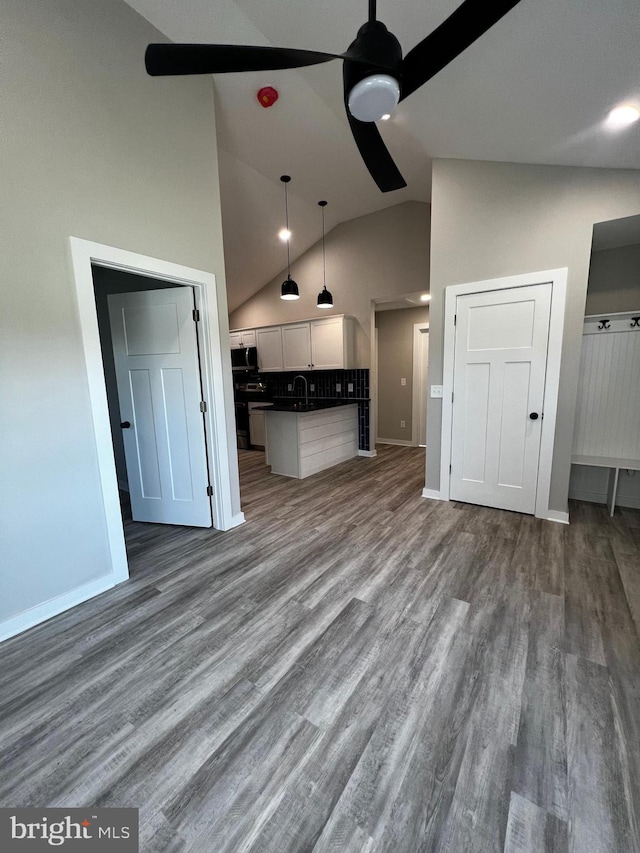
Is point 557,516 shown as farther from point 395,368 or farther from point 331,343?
point 395,368

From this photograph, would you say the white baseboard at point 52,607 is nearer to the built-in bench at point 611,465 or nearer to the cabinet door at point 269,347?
the built-in bench at point 611,465

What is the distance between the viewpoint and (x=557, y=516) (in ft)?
9.87

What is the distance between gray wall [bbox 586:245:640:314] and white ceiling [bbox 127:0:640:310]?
95cm

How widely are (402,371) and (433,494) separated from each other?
309cm

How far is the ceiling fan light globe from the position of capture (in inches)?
48.3

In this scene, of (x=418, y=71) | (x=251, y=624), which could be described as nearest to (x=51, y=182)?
(x=418, y=71)

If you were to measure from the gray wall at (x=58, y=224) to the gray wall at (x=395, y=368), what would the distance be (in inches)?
177

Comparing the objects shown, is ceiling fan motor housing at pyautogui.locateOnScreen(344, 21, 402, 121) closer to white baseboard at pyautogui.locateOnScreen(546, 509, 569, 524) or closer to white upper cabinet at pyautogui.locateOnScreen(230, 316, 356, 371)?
white baseboard at pyautogui.locateOnScreen(546, 509, 569, 524)

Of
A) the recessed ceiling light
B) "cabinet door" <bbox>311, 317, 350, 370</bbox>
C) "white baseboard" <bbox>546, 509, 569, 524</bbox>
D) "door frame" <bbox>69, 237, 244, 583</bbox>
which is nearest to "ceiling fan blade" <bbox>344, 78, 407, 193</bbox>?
the recessed ceiling light

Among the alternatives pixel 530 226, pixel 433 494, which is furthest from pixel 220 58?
pixel 433 494

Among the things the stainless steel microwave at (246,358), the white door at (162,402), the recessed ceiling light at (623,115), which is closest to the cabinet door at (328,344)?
the stainless steel microwave at (246,358)

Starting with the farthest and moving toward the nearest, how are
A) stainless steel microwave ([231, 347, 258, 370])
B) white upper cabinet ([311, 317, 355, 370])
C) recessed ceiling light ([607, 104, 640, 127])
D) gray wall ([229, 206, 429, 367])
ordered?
stainless steel microwave ([231, 347, 258, 370])
white upper cabinet ([311, 317, 355, 370])
gray wall ([229, 206, 429, 367])
recessed ceiling light ([607, 104, 640, 127])

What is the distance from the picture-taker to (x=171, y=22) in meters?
2.33

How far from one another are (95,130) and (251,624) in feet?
9.87
